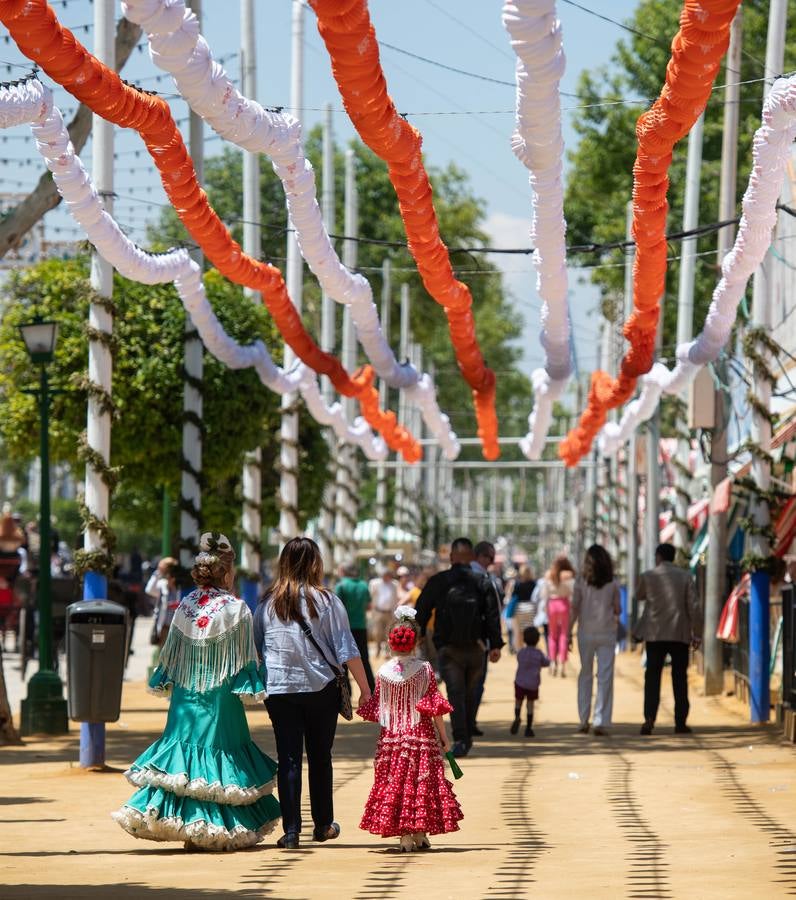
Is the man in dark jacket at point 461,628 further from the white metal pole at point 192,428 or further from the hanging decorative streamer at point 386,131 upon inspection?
the white metal pole at point 192,428

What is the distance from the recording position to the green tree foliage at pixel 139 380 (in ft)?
78.4

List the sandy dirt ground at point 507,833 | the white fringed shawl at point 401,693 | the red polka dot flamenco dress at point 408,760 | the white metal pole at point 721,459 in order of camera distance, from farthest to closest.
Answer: the white metal pole at point 721,459, the white fringed shawl at point 401,693, the red polka dot flamenco dress at point 408,760, the sandy dirt ground at point 507,833

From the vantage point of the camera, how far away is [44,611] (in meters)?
21.1

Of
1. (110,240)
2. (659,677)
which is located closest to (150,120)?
(110,240)

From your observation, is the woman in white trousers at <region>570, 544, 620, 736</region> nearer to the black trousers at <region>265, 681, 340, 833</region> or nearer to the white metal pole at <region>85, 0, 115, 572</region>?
the white metal pole at <region>85, 0, 115, 572</region>

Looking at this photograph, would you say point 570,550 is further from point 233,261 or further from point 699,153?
point 233,261

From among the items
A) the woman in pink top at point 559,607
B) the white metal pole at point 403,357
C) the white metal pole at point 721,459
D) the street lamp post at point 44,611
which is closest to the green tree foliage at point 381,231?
the white metal pole at point 403,357

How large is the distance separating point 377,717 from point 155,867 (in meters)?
1.72

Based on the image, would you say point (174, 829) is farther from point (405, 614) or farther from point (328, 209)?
point (328, 209)

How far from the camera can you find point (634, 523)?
4384 cm

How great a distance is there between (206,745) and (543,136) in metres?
4.19

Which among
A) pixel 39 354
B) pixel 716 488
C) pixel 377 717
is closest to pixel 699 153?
pixel 716 488

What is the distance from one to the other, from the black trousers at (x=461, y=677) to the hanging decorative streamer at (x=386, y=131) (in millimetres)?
3196

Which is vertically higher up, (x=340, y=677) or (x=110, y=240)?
(x=110, y=240)
